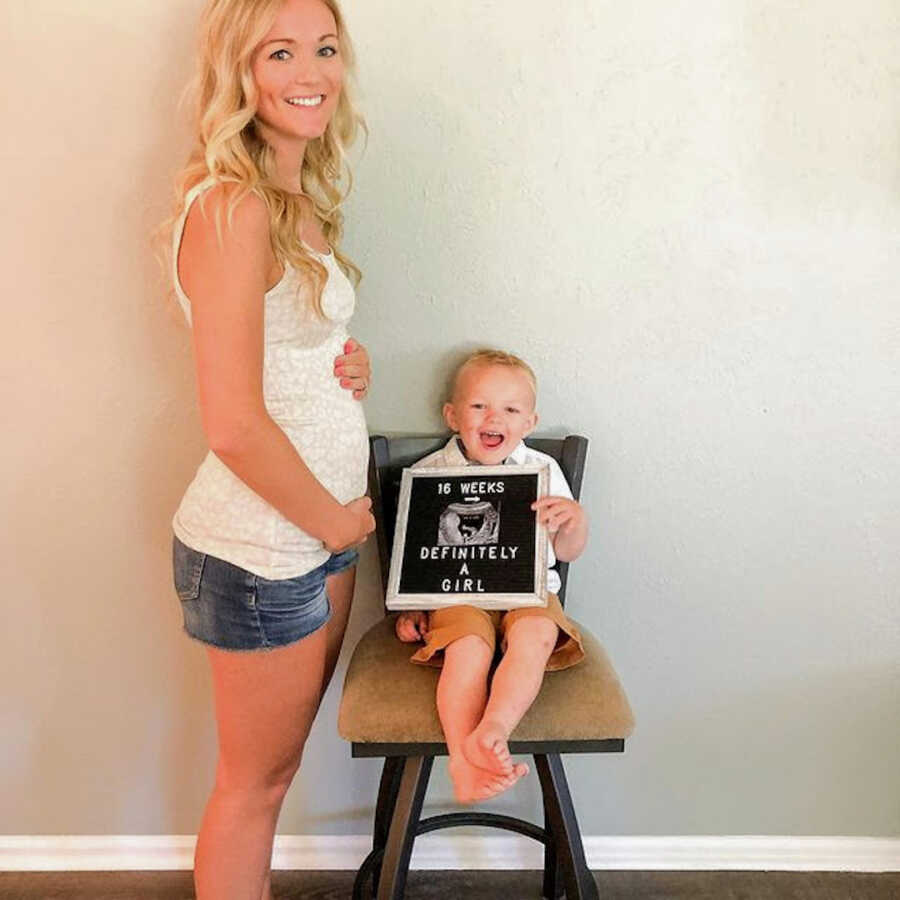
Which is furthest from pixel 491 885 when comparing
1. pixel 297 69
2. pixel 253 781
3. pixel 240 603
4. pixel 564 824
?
pixel 297 69

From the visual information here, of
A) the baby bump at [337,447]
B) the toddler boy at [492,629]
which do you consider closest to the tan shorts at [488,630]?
the toddler boy at [492,629]

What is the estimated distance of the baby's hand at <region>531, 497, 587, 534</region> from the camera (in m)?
1.45

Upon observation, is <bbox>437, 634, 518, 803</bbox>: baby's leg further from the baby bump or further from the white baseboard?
the white baseboard

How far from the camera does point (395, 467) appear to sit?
1.58 meters

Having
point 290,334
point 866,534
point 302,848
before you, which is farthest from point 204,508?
point 866,534

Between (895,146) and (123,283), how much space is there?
4.03 ft

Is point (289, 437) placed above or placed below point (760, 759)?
above

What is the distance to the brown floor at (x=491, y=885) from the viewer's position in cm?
179

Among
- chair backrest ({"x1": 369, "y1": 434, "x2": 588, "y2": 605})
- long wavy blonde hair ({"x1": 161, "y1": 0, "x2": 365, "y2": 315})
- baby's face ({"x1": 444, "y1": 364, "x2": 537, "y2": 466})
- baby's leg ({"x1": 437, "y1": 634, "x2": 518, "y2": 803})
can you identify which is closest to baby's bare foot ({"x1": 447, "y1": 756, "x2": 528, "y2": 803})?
baby's leg ({"x1": 437, "y1": 634, "x2": 518, "y2": 803})

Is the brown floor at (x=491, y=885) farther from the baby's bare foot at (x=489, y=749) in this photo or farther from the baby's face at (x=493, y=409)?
the baby's face at (x=493, y=409)

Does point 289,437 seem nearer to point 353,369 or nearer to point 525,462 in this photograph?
point 353,369

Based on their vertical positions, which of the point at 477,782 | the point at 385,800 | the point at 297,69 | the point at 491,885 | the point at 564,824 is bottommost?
the point at 491,885

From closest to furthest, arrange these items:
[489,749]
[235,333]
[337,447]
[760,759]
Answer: [235,333]
[489,749]
[337,447]
[760,759]

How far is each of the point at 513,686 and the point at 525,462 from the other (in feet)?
1.24
